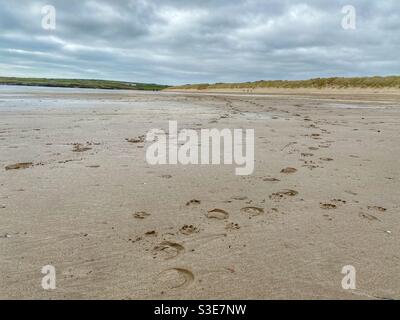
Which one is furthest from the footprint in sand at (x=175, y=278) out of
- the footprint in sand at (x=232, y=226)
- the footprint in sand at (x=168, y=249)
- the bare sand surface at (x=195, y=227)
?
the footprint in sand at (x=232, y=226)

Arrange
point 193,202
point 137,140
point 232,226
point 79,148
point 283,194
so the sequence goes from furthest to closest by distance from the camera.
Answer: point 137,140
point 79,148
point 283,194
point 193,202
point 232,226

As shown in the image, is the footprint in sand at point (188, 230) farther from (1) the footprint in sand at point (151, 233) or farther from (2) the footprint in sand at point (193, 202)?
(2) the footprint in sand at point (193, 202)

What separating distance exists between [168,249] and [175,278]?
51cm

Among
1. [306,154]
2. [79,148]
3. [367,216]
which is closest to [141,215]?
[367,216]

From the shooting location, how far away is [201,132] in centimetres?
1062

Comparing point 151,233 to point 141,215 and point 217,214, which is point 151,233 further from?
point 217,214

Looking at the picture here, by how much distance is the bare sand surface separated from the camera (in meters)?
2.86

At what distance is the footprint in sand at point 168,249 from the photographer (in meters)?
3.30

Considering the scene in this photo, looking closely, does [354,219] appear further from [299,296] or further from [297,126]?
[297,126]

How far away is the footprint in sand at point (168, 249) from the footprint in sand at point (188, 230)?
10.8 inches

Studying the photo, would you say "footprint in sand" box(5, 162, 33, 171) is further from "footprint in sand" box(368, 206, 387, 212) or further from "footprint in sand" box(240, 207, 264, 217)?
"footprint in sand" box(368, 206, 387, 212)

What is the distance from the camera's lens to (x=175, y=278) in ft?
9.59

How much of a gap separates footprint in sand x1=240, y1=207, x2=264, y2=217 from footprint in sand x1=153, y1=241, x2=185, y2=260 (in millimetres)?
1233
